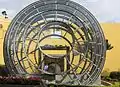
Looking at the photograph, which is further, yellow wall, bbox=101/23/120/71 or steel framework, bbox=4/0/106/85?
yellow wall, bbox=101/23/120/71

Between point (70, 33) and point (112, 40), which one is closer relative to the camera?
point (70, 33)

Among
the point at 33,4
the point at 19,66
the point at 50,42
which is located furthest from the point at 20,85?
the point at 50,42

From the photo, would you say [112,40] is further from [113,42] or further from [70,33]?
[70,33]

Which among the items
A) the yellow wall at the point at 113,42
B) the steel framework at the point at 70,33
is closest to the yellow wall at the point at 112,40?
the yellow wall at the point at 113,42

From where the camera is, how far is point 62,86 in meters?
19.3

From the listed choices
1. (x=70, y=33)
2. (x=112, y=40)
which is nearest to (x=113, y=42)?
(x=112, y=40)

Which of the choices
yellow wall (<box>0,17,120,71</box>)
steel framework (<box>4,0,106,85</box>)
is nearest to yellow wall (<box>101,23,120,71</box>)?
yellow wall (<box>0,17,120,71</box>)

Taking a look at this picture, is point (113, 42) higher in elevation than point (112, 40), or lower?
lower

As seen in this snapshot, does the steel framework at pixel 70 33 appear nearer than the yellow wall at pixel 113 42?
Yes

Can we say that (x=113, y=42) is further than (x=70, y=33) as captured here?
Yes

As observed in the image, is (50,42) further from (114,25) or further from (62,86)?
(62,86)

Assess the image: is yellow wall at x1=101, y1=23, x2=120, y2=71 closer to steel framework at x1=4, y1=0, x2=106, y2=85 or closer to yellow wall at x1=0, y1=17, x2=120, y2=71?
yellow wall at x1=0, y1=17, x2=120, y2=71

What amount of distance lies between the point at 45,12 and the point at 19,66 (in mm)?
3844

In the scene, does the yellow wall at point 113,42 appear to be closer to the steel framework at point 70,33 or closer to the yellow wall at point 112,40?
the yellow wall at point 112,40
